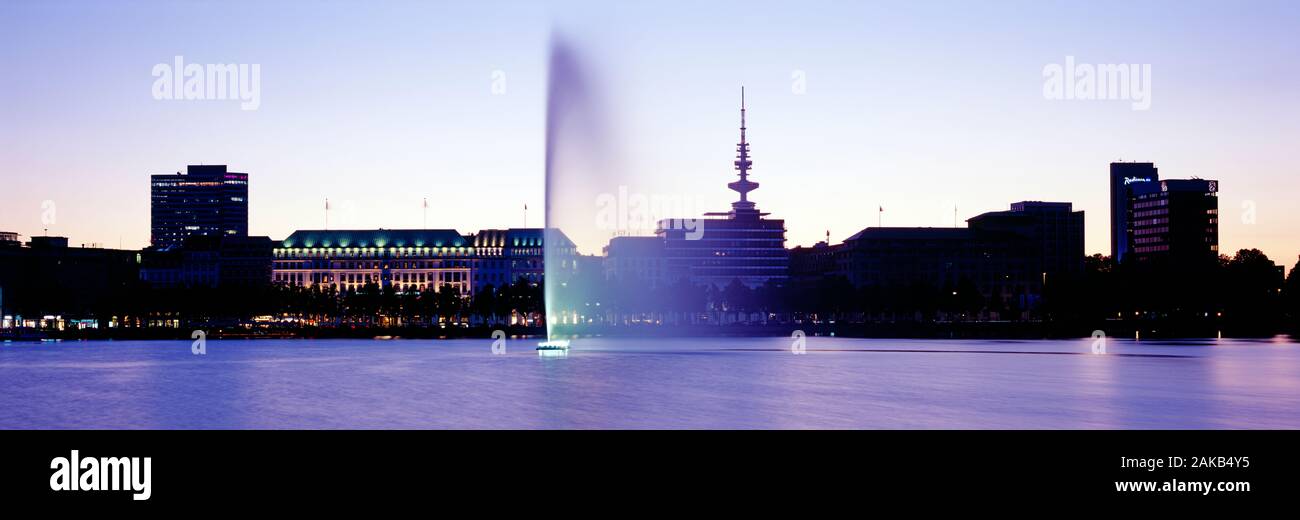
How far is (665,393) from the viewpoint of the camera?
53781mm

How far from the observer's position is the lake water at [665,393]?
41750 mm

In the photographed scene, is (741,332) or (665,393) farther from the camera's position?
(741,332)

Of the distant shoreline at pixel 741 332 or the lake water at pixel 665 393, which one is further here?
the distant shoreline at pixel 741 332

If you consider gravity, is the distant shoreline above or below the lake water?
below

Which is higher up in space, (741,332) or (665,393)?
(665,393)

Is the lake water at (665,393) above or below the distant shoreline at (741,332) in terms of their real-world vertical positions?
above

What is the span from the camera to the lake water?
41.8 metres

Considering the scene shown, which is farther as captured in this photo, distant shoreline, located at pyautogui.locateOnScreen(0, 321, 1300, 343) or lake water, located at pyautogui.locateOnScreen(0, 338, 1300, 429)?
distant shoreline, located at pyautogui.locateOnScreen(0, 321, 1300, 343)
